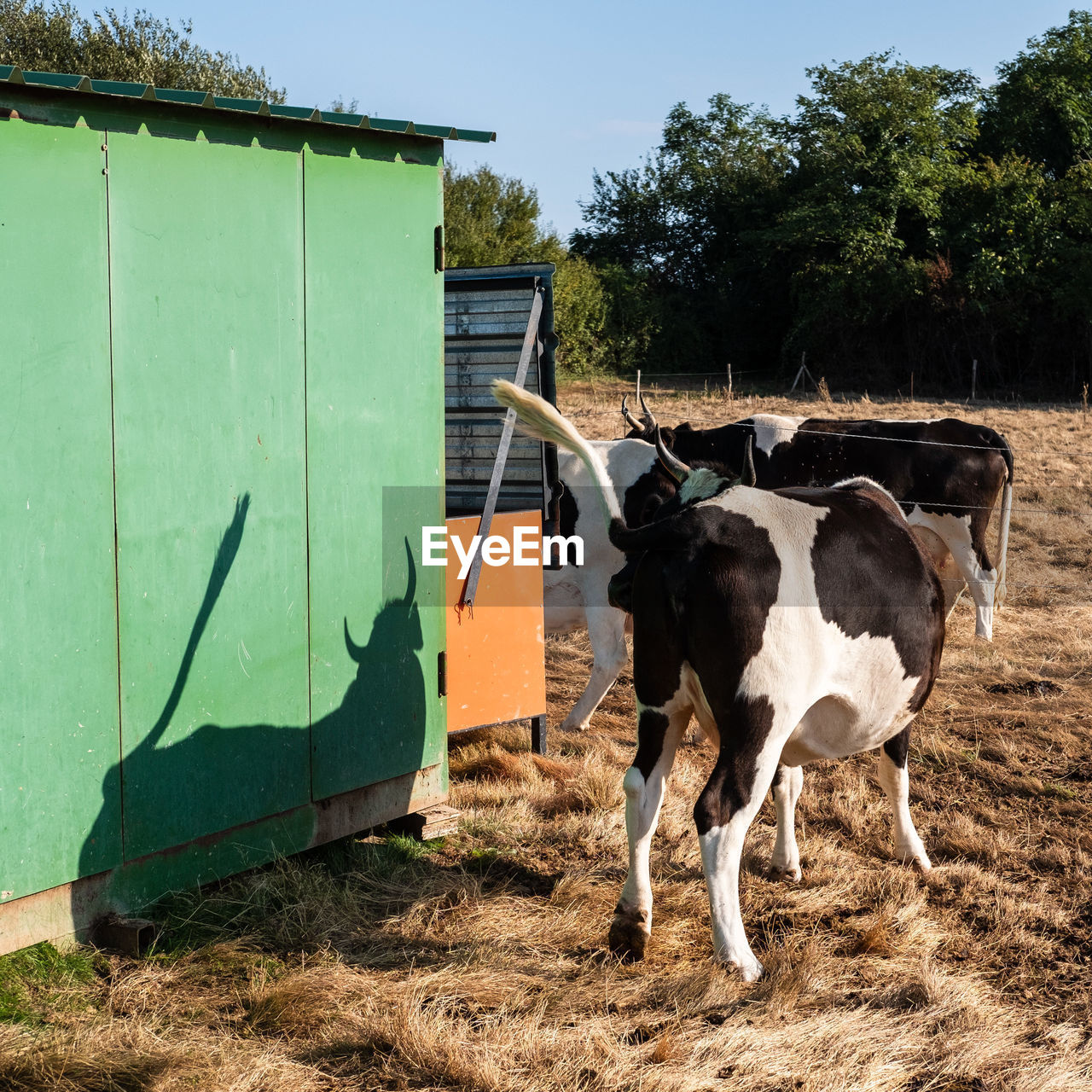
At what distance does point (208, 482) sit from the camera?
404cm

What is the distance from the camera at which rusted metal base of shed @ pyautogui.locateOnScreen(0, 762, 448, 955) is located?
3.62 meters

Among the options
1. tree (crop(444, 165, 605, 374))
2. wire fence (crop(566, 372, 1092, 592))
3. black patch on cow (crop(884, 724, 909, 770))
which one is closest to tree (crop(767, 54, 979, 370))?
tree (crop(444, 165, 605, 374))

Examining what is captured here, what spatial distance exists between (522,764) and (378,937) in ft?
6.12

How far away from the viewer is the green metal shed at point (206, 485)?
11.6ft

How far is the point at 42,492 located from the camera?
3.54 metres

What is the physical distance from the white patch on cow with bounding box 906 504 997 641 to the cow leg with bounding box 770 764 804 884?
4456 mm

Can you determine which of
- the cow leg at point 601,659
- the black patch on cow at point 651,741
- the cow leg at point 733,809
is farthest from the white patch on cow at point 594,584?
the cow leg at point 733,809

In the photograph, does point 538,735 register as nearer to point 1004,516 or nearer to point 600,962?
point 600,962

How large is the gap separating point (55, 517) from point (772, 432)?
6556 millimetres

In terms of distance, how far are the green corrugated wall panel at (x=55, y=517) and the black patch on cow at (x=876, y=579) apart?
2.39 metres

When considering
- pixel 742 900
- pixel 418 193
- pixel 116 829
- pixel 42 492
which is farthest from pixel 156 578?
pixel 742 900

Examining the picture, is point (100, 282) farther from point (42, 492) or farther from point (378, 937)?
point (378, 937)

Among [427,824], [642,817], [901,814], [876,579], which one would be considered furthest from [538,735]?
[876,579]

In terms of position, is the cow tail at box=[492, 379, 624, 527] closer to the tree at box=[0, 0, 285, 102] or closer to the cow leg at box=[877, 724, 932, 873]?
the cow leg at box=[877, 724, 932, 873]
